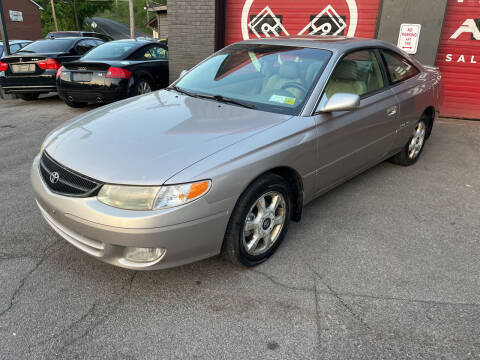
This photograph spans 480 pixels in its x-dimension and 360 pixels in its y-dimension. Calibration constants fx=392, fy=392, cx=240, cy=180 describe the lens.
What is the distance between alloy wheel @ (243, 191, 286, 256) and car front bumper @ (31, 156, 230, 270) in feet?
1.01

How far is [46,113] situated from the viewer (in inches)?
310

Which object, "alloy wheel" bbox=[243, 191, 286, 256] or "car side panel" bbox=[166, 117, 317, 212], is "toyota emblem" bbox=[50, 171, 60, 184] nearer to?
"car side panel" bbox=[166, 117, 317, 212]

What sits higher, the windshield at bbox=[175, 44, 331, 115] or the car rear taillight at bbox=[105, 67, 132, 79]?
the windshield at bbox=[175, 44, 331, 115]

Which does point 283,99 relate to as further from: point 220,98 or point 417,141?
point 417,141

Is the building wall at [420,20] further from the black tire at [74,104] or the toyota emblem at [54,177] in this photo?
the toyota emblem at [54,177]

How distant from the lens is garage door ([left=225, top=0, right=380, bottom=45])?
25.5 feet

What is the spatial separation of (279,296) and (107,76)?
5770 millimetres

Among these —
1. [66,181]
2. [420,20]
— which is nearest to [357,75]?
[66,181]

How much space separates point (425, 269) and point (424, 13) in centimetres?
603

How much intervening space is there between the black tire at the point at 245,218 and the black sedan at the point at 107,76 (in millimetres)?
5114

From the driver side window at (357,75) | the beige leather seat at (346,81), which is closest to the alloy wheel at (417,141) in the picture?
the driver side window at (357,75)

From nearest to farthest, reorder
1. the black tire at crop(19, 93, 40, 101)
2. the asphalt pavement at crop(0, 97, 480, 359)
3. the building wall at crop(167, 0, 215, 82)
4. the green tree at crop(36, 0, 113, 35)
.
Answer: the asphalt pavement at crop(0, 97, 480, 359)
the building wall at crop(167, 0, 215, 82)
the black tire at crop(19, 93, 40, 101)
the green tree at crop(36, 0, 113, 35)

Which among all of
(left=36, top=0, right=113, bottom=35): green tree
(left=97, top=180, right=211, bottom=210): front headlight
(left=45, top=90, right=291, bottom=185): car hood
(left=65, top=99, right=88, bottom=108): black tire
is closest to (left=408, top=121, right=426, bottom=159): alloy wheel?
(left=45, top=90, right=291, bottom=185): car hood

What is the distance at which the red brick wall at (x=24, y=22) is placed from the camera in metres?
35.1
